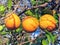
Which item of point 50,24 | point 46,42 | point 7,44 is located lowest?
point 7,44

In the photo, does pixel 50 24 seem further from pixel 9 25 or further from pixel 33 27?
pixel 9 25

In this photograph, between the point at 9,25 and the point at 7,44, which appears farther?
the point at 7,44

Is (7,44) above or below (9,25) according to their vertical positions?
below

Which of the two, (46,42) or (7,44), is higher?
(46,42)

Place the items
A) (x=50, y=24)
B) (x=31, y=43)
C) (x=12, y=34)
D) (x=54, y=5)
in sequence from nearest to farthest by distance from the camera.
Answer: (x=50, y=24) < (x=54, y=5) < (x=31, y=43) < (x=12, y=34)

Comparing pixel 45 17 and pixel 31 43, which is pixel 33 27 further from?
pixel 31 43

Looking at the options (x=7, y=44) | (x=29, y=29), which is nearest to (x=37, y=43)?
(x=29, y=29)

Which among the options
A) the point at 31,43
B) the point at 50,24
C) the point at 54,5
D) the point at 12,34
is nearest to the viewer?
the point at 50,24

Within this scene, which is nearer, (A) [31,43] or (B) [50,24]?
(B) [50,24]

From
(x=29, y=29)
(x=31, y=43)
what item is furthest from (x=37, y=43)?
(x=29, y=29)
